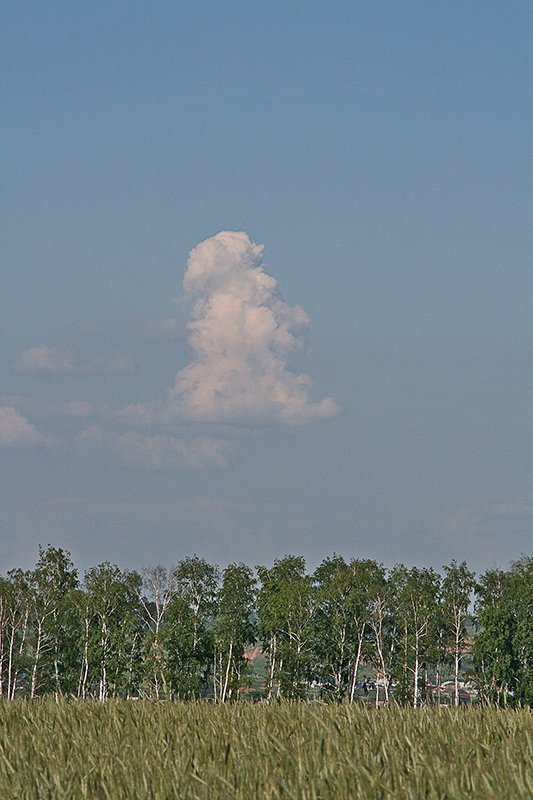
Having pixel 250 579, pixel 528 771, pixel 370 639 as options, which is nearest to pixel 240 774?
pixel 528 771

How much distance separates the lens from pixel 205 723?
12.6 meters

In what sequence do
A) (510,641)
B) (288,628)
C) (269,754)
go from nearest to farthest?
1. (269,754)
2. (510,641)
3. (288,628)

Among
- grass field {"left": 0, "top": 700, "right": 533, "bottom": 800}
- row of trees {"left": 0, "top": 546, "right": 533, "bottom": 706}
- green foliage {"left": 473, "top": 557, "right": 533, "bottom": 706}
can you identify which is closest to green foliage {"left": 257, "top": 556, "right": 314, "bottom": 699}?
row of trees {"left": 0, "top": 546, "right": 533, "bottom": 706}

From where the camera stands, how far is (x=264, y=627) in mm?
82062

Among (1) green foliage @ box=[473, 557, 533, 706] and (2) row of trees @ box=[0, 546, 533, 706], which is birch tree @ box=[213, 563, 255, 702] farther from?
(1) green foliage @ box=[473, 557, 533, 706]

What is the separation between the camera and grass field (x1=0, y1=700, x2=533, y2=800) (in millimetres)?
8516

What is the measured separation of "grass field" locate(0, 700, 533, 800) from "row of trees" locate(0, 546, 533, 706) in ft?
212

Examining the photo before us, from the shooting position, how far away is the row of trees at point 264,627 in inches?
3029

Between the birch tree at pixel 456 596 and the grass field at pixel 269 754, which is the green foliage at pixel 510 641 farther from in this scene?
the grass field at pixel 269 754

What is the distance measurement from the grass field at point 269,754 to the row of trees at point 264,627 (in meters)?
64.7

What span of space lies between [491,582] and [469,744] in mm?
78850

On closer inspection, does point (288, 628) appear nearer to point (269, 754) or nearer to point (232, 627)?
point (232, 627)

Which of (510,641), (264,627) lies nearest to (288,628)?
(264,627)

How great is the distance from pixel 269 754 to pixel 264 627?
74.2 m
